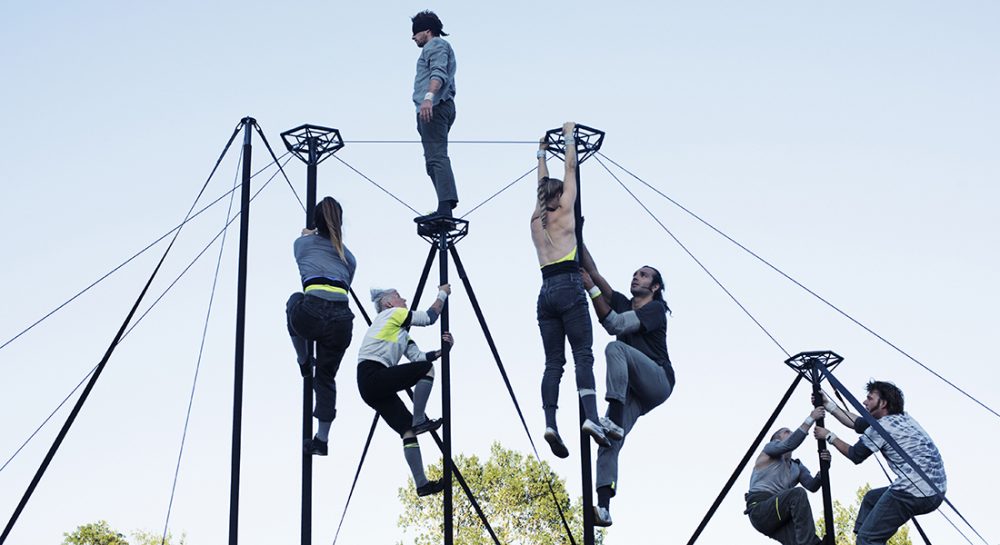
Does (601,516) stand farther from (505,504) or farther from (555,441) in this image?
(505,504)

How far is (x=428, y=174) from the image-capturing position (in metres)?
11.9

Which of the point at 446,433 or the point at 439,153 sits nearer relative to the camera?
the point at 446,433

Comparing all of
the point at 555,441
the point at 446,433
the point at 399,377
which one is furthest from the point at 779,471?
the point at 399,377

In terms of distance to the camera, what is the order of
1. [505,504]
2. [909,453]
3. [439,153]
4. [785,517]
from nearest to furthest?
[909,453], [785,517], [439,153], [505,504]

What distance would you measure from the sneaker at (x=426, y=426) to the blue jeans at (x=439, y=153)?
2.17 metres

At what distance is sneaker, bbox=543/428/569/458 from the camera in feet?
33.7

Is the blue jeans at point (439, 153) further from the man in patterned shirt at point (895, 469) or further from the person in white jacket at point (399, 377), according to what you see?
the man in patterned shirt at point (895, 469)

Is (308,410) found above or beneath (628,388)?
above

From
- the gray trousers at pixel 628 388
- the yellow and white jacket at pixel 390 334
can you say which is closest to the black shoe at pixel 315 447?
the yellow and white jacket at pixel 390 334

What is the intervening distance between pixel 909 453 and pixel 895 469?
19cm

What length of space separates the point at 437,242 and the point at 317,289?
134cm

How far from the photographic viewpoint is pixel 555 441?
1030 cm

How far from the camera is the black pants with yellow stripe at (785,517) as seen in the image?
443 inches

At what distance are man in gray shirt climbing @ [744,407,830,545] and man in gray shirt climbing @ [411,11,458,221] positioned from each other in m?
3.85
